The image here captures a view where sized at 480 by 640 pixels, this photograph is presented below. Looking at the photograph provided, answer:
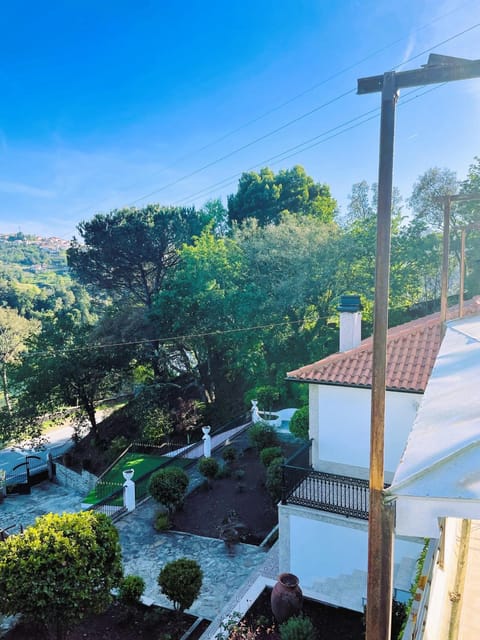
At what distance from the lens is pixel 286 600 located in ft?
25.5

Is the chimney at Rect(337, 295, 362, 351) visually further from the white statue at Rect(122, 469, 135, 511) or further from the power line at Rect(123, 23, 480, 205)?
the white statue at Rect(122, 469, 135, 511)

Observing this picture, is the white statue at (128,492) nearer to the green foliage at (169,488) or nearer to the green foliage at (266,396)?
the green foliage at (169,488)

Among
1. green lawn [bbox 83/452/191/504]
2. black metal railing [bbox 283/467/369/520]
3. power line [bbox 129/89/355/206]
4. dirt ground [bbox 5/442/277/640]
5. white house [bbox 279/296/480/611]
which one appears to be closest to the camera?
dirt ground [bbox 5/442/277/640]

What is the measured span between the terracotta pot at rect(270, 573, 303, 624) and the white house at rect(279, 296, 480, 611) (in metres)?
1.38

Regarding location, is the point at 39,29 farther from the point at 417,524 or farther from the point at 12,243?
the point at 12,243

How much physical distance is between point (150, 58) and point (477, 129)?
657 inches

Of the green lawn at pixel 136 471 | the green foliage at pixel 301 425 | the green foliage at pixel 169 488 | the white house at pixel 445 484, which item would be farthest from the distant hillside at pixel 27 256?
the white house at pixel 445 484

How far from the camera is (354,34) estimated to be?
45.0 ft

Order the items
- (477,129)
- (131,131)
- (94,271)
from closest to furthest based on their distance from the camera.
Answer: (477,129), (94,271), (131,131)

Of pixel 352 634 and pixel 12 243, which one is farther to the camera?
pixel 12 243

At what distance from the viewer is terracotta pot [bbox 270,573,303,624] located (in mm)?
7762

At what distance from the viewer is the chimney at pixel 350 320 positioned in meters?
11.9

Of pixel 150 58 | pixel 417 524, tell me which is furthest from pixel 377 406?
pixel 150 58

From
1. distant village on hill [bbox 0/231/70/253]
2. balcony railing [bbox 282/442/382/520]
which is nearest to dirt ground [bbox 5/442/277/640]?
balcony railing [bbox 282/442/382/520]
